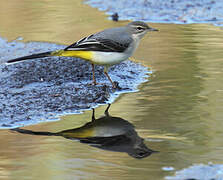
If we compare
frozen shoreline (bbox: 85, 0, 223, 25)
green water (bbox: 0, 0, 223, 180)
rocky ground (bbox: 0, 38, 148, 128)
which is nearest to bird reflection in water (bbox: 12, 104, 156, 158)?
green water (bbox: 0, 0, 223, 180)

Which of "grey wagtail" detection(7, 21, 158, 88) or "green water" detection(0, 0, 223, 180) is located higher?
"grey wagtail" detection(7, 21, 158, 88)

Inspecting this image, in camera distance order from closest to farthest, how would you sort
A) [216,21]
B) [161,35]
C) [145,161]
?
1. [145,161]
2. [161,35]
3. [216,21]

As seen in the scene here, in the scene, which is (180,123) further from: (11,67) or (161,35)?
(161,35)

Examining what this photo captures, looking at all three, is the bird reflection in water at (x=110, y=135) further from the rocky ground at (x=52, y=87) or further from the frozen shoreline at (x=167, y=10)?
the frozen shoreline at (x=167, y=10)

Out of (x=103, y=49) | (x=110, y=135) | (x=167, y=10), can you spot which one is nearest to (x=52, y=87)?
(x=103, y=49)

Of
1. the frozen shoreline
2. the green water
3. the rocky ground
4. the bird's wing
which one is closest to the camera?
the green water

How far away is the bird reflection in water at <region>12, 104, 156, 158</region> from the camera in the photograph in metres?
4.96

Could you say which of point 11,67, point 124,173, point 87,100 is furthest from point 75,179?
point 11,67

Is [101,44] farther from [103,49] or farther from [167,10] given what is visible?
[167,10]

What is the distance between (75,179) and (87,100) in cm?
235

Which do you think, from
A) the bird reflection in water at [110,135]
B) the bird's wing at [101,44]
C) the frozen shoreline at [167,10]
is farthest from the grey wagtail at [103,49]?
the frozen shoreline at [167,10]

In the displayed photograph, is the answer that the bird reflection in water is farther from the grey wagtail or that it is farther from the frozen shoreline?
the frozen shoreline

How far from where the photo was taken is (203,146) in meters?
4.93

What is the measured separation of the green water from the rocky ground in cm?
23
